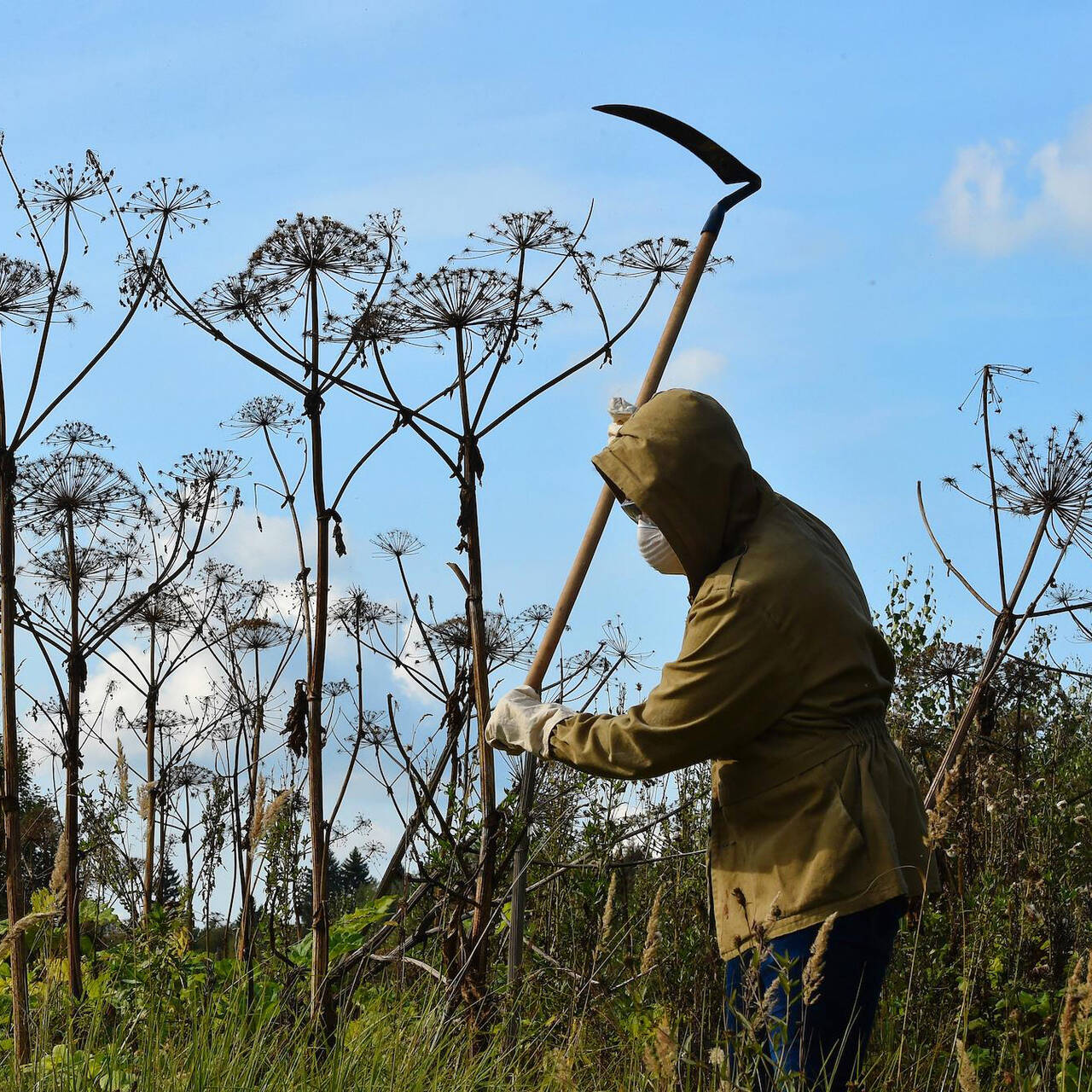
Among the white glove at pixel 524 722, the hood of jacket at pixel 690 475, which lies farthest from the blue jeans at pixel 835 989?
the hood of jacket at pixel 690 475

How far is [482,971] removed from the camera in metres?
4.16

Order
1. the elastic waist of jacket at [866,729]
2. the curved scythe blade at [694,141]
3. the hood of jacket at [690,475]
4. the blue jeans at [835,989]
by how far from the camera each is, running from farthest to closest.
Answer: the curved scythe blade at [694,141] < the hood of jacket at [690,475] < the elastic waist of jacket at [866,729] < the blue jeans at [835,989]

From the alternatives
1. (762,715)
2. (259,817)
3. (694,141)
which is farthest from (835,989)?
(694,141)

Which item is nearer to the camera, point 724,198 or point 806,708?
point 806,708

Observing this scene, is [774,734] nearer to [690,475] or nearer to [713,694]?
[713,694]

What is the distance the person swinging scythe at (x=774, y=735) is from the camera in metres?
3.19

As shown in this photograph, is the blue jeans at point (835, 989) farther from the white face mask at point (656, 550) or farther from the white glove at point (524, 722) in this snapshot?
the white face mask at point (656, 550)

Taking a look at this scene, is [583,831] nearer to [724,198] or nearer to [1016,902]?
[1016,902]

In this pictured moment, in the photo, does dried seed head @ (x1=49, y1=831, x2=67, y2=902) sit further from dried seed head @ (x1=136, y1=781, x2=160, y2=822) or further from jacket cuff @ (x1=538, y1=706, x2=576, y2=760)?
jacket cuff @ (x1=538, y1=706, x2=576, y2=760)

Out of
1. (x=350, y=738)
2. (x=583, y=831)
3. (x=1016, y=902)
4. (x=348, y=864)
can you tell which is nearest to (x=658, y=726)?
(x=583, y=831)

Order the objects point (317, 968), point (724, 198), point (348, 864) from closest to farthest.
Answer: point (317, 968) → point (724, 198) → point (348, 864)

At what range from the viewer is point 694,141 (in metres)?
4.61

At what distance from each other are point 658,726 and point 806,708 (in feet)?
1.29

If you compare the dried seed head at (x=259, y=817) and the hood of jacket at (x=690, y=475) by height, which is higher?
the hood of jacket at (x=690, y=475)
